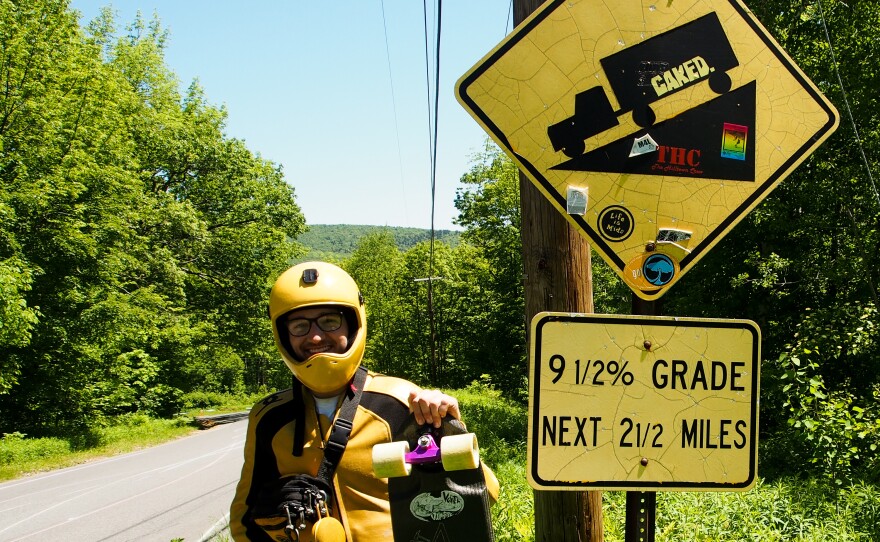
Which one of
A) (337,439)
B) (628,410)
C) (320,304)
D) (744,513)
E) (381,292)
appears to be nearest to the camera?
(628,410)

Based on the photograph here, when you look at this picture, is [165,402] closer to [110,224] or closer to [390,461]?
[110,224]

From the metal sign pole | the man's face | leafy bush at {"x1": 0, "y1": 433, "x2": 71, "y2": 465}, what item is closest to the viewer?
the metal sign pole

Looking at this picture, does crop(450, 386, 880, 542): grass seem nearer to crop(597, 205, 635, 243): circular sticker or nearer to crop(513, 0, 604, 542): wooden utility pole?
crop(513, 0, 604, 542): wooden utility pole

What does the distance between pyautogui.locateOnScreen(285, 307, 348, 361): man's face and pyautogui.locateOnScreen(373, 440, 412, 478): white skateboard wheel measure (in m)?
0.60

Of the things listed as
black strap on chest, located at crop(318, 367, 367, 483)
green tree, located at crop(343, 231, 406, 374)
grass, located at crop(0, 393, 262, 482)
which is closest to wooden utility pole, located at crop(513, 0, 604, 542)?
black strap on chest, located at crop(318, 367, 367, 483)

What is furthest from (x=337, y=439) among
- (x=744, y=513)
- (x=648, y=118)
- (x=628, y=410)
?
(x=744, y=513)

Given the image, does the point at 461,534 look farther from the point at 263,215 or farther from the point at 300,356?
the point at 263,215

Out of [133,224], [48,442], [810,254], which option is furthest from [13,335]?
[810,254]

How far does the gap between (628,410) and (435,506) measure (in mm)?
634

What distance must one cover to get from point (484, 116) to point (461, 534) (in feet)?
4.06

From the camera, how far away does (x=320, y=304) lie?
2270mm

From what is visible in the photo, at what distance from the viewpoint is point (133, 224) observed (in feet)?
73.6

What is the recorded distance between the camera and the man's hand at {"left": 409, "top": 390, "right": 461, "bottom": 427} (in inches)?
80.2

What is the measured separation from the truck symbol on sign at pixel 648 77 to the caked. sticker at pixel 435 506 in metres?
1.06
